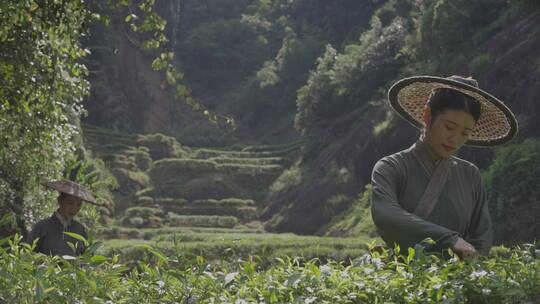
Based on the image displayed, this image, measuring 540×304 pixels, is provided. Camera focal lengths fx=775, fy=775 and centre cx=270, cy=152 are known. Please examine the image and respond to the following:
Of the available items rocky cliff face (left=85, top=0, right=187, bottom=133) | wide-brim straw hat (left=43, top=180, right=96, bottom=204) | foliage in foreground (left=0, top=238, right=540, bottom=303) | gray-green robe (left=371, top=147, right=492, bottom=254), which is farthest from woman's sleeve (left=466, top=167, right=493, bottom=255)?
rocky cliff face (left=85, top=0, right=187, bottom=133)

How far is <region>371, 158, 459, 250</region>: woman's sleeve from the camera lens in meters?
3.05

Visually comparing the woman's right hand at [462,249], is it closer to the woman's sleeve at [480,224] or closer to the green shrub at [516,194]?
the woman's sleeve at [480,224]

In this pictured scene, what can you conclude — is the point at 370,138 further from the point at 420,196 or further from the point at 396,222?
the point at 396,222

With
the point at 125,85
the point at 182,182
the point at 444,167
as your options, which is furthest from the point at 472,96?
the point at 125,85

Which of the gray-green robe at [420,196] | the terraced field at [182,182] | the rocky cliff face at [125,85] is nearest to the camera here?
the gray-green robe at [420,196]

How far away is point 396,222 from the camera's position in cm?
315

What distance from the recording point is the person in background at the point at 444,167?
3377mm

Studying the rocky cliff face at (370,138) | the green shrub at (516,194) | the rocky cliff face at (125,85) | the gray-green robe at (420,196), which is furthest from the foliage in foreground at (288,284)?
the rocky cliff face at (125,85)

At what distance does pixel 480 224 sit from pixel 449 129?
0.48 m

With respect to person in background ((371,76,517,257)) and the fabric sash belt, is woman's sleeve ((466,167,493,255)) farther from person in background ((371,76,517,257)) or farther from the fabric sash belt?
the fabric sash belt

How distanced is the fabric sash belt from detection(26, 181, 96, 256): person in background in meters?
3.25

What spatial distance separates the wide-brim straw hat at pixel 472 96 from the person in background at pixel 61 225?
3132 millimetres

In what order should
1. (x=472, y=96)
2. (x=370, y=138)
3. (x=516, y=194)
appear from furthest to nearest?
(x=370, y=138) < (x=516, y=194) < (x=472, y=96)

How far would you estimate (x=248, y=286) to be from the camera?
7.51 feet
